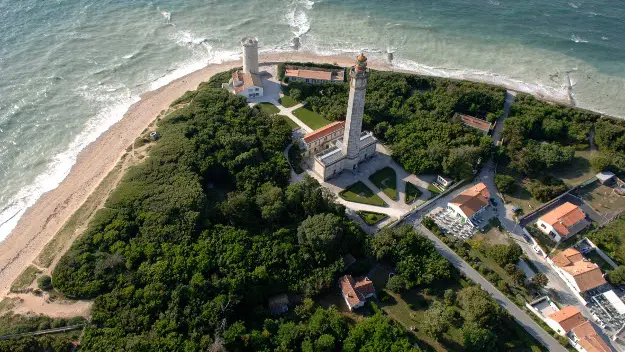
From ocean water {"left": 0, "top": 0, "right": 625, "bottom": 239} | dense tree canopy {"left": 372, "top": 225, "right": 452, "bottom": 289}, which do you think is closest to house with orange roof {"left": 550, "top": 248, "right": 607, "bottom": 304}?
dense tree canopy {"left": 372, "top": 225, "right": 452, "bottom": 289}

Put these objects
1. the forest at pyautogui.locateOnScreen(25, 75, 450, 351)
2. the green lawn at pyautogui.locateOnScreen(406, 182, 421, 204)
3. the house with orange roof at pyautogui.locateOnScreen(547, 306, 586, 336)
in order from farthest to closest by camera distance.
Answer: the green lawn at pyautogui.locateOnScreen(406, 182, 421, 204)
the house with orange roof at pyautogui.locateOnScreen(547, 306, 586, 336)
the forest at pyautogui.locateOnScreen(25, 75, 450, 351)

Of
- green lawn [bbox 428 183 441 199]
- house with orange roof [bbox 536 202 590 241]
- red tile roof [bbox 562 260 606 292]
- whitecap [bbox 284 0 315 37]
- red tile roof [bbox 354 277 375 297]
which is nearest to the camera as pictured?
red tile roof [bbox 354 277 375 297]

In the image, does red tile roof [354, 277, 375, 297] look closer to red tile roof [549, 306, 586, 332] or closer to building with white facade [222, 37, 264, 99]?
red tile roof [549, 306, 586, 332]

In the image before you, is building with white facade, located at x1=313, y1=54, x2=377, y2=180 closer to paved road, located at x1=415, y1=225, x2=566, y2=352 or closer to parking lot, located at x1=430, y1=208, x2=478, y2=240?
parking lot, located at x1=430, y1=208, x2=478, y2=240

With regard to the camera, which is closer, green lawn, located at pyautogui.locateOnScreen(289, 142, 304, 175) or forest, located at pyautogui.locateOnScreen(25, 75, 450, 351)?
forest, located at pyautogui.locateOnScreen(25, 75, 450, 351)

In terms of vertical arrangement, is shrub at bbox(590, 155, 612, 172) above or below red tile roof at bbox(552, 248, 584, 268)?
above

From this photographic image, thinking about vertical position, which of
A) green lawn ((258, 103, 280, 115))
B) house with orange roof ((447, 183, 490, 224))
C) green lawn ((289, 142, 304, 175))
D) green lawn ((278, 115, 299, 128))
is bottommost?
house with orange roof ((447, 183, 490, 224))

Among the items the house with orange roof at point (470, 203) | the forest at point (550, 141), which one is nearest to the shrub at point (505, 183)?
the forest at point (550, 141)
